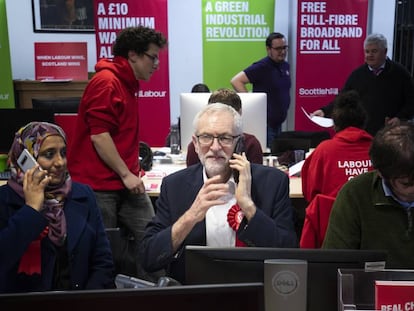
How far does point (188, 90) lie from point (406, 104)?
2.92m

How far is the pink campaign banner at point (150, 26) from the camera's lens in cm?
546

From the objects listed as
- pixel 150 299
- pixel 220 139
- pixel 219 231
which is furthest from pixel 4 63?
pixel 150 299

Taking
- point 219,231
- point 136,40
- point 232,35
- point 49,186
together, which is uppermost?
point 232,35

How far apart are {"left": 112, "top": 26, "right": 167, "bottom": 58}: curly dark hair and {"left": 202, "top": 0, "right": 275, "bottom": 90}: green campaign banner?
10.2 ft

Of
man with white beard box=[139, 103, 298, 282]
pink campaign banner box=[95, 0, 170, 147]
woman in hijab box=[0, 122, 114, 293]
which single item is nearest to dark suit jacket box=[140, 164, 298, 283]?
man with white beard box=[139, 103, 298, 282]

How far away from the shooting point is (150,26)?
554cm

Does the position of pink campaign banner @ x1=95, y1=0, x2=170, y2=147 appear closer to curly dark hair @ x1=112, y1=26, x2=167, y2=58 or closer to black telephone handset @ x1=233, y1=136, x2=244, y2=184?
curly dark hair @ x1=112, y1=26, x2=167, y2=58

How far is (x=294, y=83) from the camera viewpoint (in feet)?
20.8

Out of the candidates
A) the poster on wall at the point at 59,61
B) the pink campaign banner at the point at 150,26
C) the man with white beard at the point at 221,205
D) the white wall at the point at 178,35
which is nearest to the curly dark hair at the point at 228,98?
the man with white beard at the point at 221,205

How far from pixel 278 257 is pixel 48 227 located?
99cm

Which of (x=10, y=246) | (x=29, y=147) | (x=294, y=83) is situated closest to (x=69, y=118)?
(x=29, y=147)

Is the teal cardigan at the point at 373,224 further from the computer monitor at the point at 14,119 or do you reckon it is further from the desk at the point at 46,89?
the desk at the point at 46,89

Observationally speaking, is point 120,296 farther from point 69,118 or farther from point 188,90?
point 188,90

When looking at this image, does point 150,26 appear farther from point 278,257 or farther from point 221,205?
point 278,257
